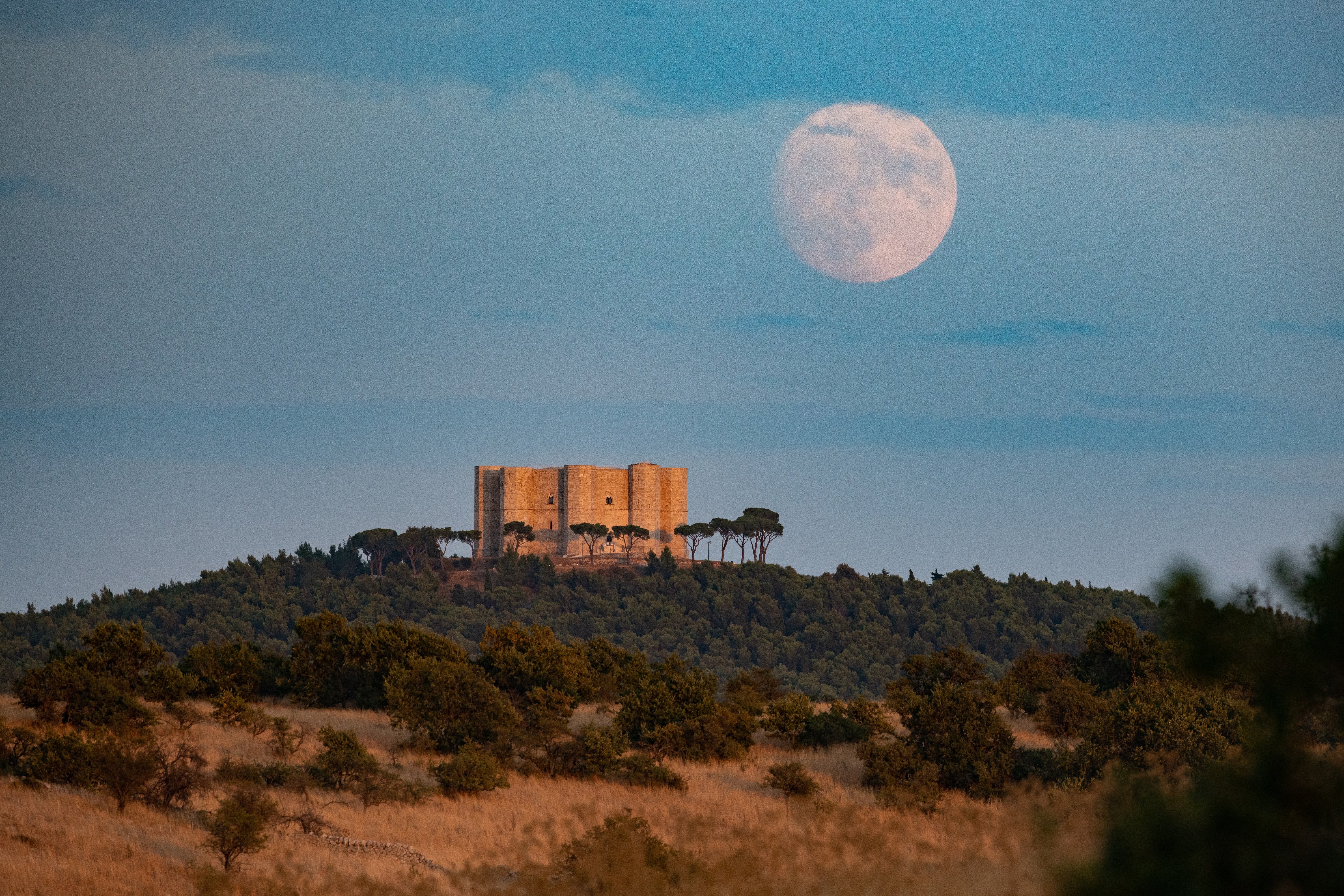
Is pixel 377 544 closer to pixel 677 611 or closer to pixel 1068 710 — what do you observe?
pixel 677 611

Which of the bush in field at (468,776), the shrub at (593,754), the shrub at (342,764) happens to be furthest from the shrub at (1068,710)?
the shrub at (342,764)

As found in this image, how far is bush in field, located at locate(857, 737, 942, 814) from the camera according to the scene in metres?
20.5

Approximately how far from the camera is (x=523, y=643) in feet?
108

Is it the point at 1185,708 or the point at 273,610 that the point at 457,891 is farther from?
the point at 273,610

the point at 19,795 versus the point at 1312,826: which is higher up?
the point at 1312,826

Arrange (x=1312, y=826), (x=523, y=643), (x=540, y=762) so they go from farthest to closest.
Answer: (x=523, y=643)
(x=540, y=762)
(x=1312, y=826)

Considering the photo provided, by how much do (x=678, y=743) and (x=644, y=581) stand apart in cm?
5790

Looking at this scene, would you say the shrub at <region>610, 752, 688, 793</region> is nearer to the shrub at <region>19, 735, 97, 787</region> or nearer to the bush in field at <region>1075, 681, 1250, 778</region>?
the bush in field at <region>1075, 681, 1250, 778</region>

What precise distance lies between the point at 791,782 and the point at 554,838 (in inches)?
262

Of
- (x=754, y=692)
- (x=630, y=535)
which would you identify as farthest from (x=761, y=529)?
(x=754, y=692)

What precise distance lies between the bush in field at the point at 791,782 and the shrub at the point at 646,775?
167cm

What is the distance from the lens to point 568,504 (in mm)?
94000

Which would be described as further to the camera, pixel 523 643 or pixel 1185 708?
pixel 523 643

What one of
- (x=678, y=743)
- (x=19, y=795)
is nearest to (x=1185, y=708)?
(x=678, y=743)
